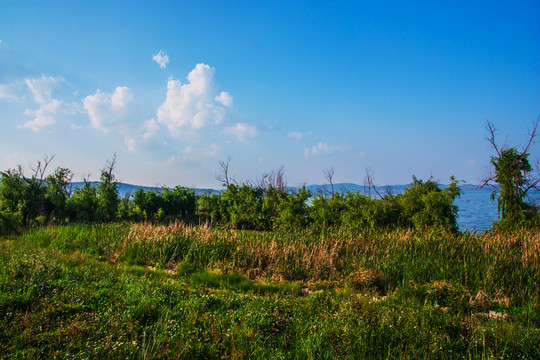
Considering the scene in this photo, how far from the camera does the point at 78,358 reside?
3.27 metres

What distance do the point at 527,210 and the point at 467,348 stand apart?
14.0 metres

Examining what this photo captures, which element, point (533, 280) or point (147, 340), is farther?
point (533, 280)

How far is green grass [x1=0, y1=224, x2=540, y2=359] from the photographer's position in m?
3.67

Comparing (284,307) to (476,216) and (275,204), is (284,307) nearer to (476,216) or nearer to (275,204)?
(275,204)

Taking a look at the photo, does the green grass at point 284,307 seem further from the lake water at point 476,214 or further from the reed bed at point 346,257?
the lake water at point 476,214

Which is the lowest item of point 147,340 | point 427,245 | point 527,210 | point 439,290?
point 147,340

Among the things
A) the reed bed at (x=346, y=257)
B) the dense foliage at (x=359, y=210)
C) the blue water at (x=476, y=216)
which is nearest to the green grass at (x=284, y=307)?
the reed bed at (x=346, y=257)

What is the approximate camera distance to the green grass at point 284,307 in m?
3.67

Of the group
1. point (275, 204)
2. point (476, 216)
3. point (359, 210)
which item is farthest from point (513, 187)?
point (476, 216)

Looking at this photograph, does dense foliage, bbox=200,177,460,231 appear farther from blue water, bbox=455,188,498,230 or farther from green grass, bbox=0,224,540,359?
green grass, bbox=0,224,540,359

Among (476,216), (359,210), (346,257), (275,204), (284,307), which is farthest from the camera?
(476,216)

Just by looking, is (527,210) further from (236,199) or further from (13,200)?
(13,200)

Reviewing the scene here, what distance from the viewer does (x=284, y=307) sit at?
5.07m

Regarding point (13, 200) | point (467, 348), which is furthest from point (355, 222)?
point (13, 200)
